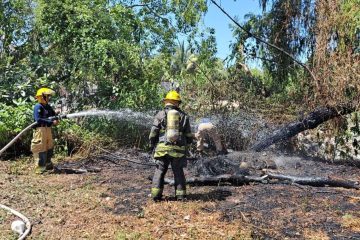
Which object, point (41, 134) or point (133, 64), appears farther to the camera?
point (133, 64)

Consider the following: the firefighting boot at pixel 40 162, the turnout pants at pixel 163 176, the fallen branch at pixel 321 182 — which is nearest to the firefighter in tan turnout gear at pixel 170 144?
the turnout pants at pixel 163 176

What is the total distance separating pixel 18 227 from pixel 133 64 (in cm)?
603

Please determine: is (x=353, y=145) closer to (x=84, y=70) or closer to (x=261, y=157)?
(x=261, y=157)

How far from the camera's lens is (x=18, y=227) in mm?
4938

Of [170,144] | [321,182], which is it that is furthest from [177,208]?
[321,182]

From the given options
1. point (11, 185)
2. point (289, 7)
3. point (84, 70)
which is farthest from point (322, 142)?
point (11, 185)

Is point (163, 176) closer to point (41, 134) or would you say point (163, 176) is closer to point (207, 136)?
point (41, 134)

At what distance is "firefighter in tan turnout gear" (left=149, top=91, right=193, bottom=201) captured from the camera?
5.94 metres

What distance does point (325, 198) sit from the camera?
5.98m

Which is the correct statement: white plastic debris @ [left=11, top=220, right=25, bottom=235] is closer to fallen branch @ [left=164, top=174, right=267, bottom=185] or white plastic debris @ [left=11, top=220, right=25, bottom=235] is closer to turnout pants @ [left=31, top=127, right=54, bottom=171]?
fallen branch @ [left=164, top=174, right=267, bottom=185]

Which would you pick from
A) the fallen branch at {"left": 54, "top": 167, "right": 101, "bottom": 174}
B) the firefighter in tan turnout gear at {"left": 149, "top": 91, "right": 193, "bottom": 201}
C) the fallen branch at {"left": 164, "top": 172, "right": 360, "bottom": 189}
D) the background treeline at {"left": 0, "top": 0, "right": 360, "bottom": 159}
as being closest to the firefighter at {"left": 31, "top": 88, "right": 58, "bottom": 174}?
the fallen branch at {"left": 54, "top": 167, "right": 101, "bottom": 174}

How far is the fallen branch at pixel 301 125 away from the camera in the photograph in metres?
8.90

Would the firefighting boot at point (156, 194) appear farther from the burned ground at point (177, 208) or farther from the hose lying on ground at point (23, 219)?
the hose lying on ground at point (23, 219)

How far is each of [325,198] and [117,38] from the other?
20.9ft
